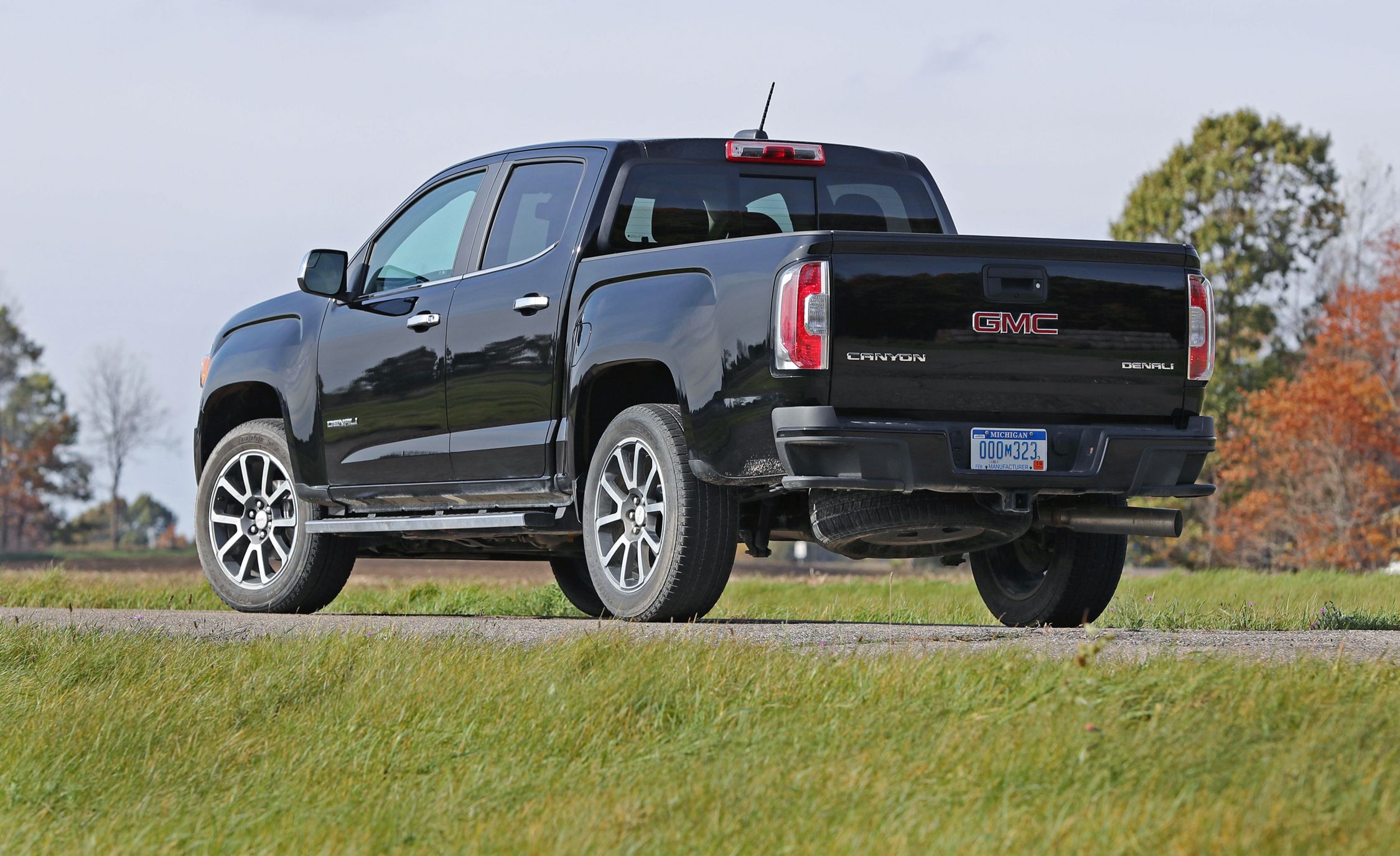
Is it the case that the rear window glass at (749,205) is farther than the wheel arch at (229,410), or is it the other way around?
the wheel arch at (229,410)

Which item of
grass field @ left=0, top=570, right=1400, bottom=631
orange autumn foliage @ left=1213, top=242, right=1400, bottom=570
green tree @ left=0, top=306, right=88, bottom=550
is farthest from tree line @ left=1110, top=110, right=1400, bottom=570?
green tree @ left=0, top=306, right=88, bottom=550

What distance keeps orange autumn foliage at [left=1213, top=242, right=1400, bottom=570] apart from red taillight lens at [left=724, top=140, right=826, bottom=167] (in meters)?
23.0

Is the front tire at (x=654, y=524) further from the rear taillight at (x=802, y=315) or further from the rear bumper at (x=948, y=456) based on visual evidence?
the rear taillight at (x=802, y=315)

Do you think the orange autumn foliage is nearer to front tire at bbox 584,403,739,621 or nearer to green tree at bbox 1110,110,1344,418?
green tree at bbox 1110,110,1344,418

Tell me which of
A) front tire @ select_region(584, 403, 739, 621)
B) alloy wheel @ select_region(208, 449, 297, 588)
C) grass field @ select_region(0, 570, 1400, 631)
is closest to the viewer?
front tire @ select_region(584, 403, 739, 621)

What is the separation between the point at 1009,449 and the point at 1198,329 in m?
1.04

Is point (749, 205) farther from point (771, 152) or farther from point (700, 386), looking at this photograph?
point (700, 386)

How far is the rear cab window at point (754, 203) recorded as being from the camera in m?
8.18

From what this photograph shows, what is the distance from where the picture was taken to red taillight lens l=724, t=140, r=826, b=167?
27.7 ft

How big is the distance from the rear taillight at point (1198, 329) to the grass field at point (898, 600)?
62.3 inches

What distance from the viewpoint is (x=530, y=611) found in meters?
11.1

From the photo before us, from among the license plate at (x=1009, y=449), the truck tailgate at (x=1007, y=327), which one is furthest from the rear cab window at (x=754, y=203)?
the license plate at (x=1009, y=449)

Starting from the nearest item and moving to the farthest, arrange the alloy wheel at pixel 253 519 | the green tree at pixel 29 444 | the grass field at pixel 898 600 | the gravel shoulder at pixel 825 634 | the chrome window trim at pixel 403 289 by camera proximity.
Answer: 1. the gravel shoulder at pixel 825 634
2. the chrome window trim at pixel 403 289
3. the grass field at pixel 898 600
4. the alloy wheel at pixel 253 519
5. the green tree at pixel 29 444

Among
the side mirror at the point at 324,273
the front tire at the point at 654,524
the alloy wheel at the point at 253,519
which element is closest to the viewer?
the front tire at the point at 654,524
